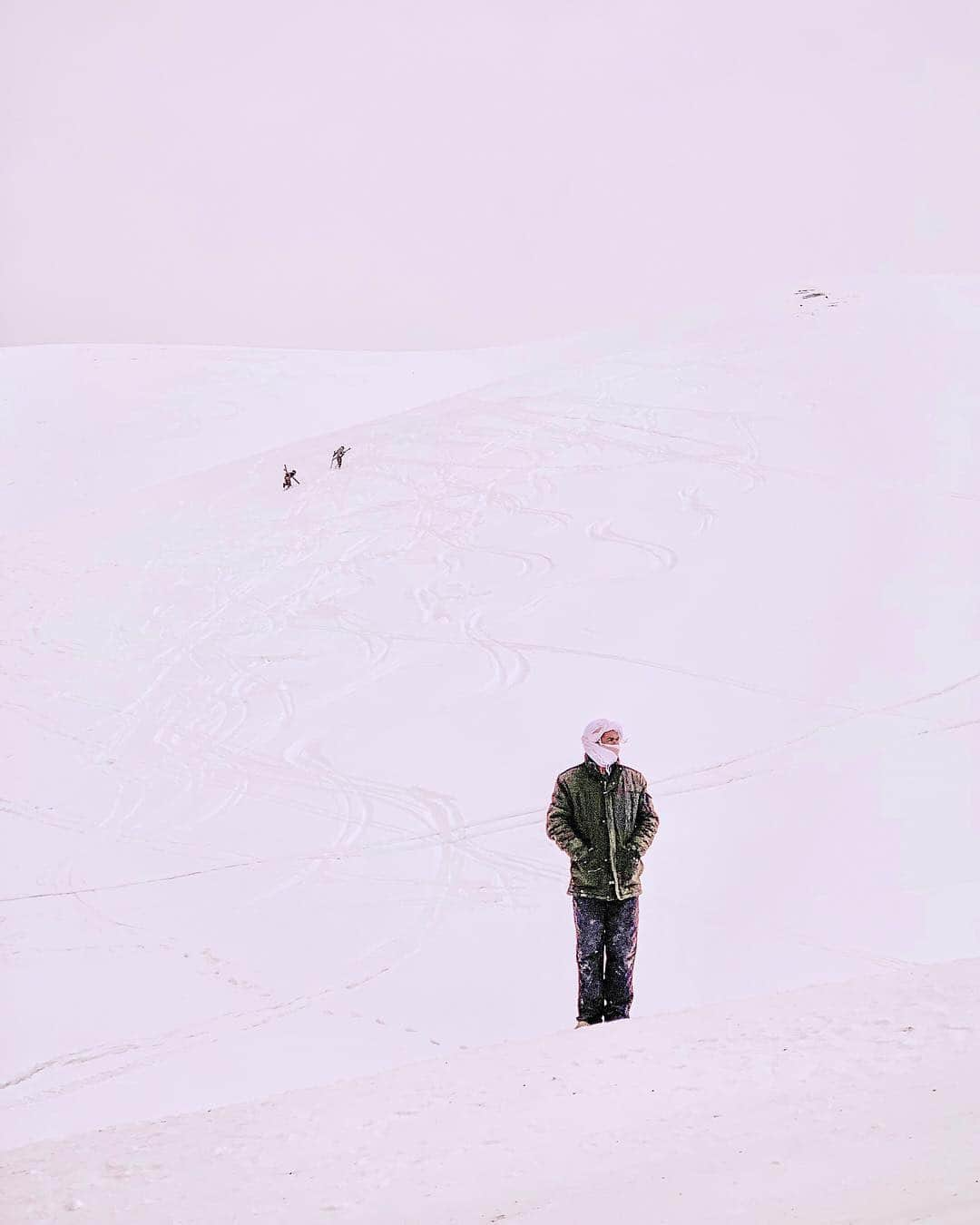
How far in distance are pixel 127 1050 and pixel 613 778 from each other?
2751 millimetres

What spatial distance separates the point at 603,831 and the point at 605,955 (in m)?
0.60

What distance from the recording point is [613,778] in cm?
517

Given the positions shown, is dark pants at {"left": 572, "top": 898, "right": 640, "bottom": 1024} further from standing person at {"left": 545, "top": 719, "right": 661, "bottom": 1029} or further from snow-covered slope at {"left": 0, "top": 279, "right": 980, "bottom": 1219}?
snow-covered slope at {"left": 0, "top": 279, "right": 980, "bottom": 1219}

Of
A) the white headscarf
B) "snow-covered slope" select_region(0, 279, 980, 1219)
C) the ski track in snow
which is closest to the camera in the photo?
the white headscarf

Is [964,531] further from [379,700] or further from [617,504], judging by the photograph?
[379,700]

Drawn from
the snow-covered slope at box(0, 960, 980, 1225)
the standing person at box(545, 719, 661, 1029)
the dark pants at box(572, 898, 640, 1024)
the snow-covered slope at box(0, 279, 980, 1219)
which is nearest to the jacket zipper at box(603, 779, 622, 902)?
the standing person at box(545, 719, 661, 1029)

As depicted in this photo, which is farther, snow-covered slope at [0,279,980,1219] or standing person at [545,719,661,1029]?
snow-covered slope at [0,279,980,1219]

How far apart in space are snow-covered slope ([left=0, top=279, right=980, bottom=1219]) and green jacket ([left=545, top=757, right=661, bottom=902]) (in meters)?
0.56

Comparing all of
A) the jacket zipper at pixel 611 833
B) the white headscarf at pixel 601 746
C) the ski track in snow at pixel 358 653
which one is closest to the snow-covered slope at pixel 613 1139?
the jacket zipper at pixel 611 833

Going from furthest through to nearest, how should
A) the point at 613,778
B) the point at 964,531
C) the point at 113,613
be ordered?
the point at 113,613
the point at 964,531
the point at 613,778

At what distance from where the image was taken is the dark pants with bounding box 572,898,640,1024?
5258 mm

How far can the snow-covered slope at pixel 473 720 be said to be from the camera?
6.65 m

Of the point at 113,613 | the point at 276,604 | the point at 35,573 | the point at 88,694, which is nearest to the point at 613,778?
the point at 88,694

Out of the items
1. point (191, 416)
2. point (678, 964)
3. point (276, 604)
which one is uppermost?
point (191, 416)
